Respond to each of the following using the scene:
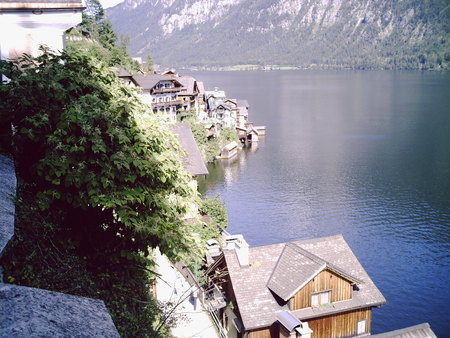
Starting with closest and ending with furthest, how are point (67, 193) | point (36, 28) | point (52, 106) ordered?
point (67, 193)
point (52, 106)
point (36, 28)

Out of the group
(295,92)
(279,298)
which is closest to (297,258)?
(279,298)

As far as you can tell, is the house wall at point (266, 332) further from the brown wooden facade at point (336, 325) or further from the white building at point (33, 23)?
the white building at point (33, 23)

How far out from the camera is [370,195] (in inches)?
1828

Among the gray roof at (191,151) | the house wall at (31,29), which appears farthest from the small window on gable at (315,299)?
the house wall at (31,29)

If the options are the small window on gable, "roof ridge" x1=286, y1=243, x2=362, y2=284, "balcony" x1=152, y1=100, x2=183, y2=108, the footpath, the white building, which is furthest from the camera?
"balcony" x1=152, y1=100, x2=183, y2=108

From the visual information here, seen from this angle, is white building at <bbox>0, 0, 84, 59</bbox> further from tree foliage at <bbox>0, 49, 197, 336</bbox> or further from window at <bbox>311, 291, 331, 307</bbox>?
window at <bbox>311, 291, 331, 307</bbox>

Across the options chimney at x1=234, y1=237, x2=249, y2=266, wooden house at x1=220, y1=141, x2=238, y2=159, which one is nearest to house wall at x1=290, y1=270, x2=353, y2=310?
chimney at x1=234, y1=237, x2=249, y2=266

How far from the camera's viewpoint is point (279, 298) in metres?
20.0

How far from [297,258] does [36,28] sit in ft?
50.0

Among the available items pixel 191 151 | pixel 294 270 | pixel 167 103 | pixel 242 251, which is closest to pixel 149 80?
pixel 167 103

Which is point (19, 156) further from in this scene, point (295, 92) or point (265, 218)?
point (295, 92)

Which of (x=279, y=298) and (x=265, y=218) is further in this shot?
(x=265, y=218)

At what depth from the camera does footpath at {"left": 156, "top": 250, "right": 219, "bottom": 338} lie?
1440 cm

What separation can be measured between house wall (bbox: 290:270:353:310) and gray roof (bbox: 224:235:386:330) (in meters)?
0.36
